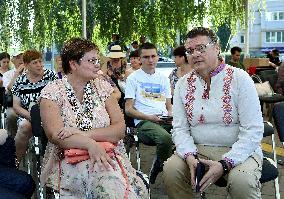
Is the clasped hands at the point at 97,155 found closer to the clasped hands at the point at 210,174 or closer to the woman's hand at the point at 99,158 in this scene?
the woman's hand at the point at 99,158

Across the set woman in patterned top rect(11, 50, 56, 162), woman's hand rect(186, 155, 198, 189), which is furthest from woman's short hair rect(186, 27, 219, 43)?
woman in patterned top rect(11, 50, 56, 162)

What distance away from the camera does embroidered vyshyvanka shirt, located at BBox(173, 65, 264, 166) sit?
10.7 feet

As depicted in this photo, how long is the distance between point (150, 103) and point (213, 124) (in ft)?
6.10

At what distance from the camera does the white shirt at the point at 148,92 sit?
203 inches

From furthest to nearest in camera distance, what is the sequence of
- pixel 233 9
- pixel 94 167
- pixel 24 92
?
pixel 233 9
pixel 24 92
pixel 94 167

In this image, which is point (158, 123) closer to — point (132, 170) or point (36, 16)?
point (132, 170)

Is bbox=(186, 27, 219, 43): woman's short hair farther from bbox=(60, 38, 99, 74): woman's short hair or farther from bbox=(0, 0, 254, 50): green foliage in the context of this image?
bbox=(0, 0, 254, 50): green foliage

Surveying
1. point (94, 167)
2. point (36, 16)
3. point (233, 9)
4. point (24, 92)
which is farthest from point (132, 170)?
point (233, 9)

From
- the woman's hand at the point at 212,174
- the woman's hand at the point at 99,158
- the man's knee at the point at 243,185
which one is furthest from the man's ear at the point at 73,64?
the man's knee at the point at 243,185

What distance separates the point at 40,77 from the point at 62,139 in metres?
2.45

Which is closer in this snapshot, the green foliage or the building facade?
the green foliage

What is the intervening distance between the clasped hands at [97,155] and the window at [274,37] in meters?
61.4

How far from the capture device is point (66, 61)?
3496 mm

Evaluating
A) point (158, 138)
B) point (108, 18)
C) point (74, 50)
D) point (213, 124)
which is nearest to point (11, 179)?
point (74, 50)
